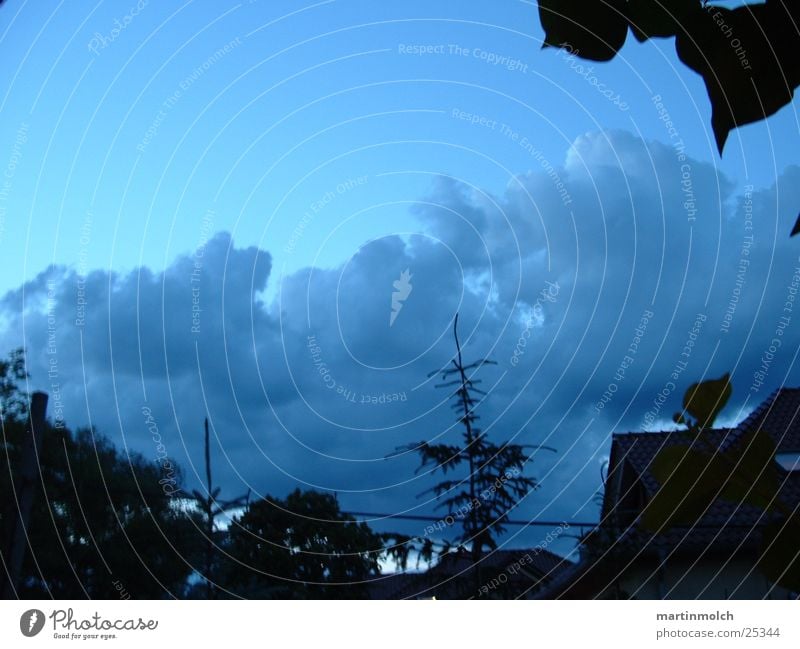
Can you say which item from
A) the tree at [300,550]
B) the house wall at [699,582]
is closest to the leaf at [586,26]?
the house wall at [699,582]

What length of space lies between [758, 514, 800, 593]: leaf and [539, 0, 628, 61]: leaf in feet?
1.43

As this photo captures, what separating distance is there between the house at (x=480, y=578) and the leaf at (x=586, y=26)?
4.08ft

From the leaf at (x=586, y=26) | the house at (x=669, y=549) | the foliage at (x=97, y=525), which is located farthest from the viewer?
the foliage at (x=97, y=525)

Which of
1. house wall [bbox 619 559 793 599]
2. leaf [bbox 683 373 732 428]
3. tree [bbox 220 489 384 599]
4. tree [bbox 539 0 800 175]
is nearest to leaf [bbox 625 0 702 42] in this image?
tree [bbox 539 0 800 175]

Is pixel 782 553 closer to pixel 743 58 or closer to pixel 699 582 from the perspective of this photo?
pixel 743 58

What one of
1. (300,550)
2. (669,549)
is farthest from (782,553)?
(300,550)

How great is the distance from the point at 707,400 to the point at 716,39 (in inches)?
12.9

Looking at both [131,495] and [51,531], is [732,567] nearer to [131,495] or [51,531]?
[131,495]

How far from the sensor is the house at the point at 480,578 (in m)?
1.66

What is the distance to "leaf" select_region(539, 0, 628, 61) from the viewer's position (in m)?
0.67

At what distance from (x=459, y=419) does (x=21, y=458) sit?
980 mm

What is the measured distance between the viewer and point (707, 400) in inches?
26.4

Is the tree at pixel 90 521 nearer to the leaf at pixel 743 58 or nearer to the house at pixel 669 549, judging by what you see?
the house at pixel 669 549
